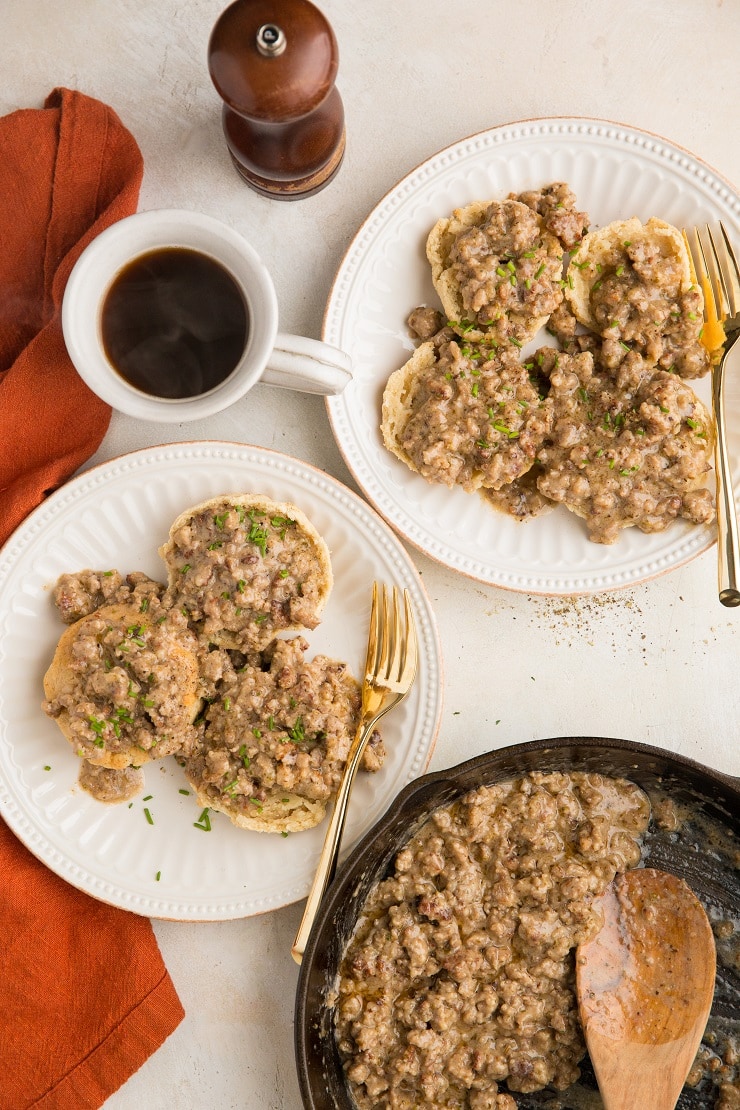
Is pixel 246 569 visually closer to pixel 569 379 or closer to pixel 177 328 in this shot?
pixel 177 328

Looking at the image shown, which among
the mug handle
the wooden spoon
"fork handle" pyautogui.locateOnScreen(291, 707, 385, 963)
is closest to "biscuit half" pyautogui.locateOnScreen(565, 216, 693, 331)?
the mug handle

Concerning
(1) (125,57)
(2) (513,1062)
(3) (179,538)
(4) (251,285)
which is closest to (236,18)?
(4) (251,285)

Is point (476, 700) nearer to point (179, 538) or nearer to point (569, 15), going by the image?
point (179, 538)

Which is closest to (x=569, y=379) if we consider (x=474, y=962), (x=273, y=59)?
(x=273, y=59)

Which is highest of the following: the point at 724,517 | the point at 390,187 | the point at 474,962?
the point at 390,187

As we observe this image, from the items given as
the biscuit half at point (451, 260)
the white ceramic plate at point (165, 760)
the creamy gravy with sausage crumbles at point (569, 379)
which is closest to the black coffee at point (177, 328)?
the white ceramic plate at point (165, 760)

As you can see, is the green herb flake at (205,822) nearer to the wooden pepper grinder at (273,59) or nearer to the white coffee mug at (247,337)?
the white coffee mug at (247,337)
